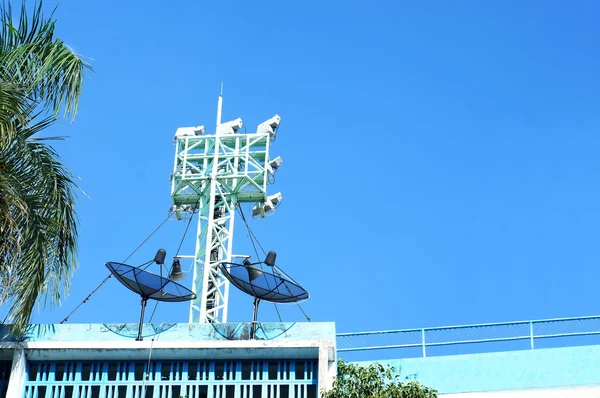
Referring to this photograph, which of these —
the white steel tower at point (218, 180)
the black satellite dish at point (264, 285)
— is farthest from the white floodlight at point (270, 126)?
the black satellite dish at point (264, 285)

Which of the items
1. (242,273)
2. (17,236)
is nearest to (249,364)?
(242,273)

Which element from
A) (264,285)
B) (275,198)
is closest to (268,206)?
(275,198)

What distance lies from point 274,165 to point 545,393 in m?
12.2

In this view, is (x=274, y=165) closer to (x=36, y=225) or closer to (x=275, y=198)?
(x=275, y=198)

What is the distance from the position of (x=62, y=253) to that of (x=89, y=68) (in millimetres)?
3575

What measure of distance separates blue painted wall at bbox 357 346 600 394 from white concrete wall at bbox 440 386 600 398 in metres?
0.16

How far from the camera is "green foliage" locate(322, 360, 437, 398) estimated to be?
23.1 meters

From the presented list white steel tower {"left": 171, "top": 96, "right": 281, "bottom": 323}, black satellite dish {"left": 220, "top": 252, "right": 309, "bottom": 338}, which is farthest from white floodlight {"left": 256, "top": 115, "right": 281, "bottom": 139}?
black satellite dish {"left": 220, "top": 252, "right": 309, "bottom": 338}

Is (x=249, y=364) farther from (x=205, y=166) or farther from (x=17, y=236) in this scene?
(x=205, y=166)

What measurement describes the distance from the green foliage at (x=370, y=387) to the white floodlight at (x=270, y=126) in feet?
41.0

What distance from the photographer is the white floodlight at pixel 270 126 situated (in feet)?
117

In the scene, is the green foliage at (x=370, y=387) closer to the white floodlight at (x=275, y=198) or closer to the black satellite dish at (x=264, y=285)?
the black satellite dish at (x=264, y=285)

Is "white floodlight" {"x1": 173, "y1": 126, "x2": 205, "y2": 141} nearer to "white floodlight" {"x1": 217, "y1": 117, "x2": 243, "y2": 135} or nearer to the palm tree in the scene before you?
"white floodlight" {"x1": 217, "y1": 117, "x2": 243, "y2": 135}

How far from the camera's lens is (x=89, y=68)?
21.9m
